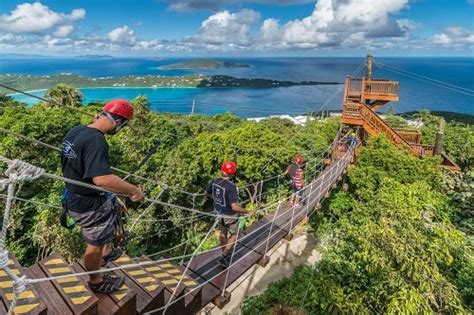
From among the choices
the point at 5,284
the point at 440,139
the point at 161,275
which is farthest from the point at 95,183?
the point at 440,139

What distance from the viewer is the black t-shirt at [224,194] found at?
369 centimetres

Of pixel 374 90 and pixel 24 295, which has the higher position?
pixel 374 90

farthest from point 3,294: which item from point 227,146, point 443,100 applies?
point 443,100

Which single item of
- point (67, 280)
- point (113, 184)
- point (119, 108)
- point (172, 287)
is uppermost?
point (119, 108)

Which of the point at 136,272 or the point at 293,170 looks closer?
the point at 136,272

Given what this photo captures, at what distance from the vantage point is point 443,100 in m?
98.6

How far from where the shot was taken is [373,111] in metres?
11.1

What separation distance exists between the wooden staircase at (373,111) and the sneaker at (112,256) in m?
9.99

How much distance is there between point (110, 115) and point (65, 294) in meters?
1.28

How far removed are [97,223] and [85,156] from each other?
20.9 inches

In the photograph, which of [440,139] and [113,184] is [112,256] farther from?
[440,139]

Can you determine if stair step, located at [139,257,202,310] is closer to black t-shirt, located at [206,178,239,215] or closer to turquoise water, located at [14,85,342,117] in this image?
black t-shirt, located at [206,178,239,215]

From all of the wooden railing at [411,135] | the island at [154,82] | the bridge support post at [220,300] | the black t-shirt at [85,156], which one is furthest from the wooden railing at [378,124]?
the island at [154,82]

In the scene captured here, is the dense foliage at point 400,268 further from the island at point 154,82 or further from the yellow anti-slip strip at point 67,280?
the island at point 154,82
